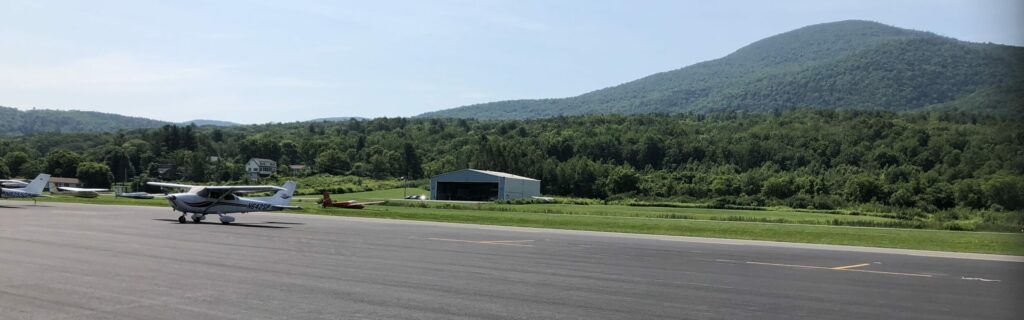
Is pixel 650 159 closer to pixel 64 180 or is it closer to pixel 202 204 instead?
pixel 64 180

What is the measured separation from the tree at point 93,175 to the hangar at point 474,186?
242 feet

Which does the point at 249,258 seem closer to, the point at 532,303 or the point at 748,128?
Result: the point at 532,303

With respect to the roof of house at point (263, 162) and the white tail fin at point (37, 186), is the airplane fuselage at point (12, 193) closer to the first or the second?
the white tail fin at point (37, 186)

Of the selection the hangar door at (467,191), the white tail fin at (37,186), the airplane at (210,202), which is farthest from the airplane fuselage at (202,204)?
the hangar door at (467,191)

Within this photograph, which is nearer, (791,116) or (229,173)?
(229,173)

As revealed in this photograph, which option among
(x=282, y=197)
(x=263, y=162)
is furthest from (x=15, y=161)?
(x=282, y=197)

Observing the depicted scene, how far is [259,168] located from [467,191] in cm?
10155

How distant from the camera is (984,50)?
4.36 m

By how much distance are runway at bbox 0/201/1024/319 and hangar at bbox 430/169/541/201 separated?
71.9m

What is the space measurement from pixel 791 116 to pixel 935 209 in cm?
11626

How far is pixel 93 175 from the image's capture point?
138m

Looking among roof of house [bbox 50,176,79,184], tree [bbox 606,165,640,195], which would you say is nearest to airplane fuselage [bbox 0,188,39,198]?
tree [bbox 606,165,640,195]

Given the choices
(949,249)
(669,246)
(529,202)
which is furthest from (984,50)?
(529,202)

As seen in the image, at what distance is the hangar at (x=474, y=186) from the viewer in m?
96.7
